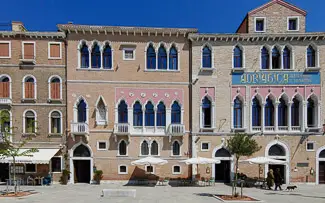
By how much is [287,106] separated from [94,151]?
21247 millimetres

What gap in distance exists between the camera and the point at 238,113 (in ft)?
80.4

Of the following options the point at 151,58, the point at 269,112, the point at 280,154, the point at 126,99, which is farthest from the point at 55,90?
the point at 280,154

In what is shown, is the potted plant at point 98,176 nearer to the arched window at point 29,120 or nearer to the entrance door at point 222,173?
the arched window at point 29,120

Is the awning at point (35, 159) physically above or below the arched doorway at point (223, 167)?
above

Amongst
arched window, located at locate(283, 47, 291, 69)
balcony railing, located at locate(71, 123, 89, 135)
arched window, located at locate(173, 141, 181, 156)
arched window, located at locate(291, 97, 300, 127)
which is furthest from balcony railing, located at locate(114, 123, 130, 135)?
arched window, located at locate(283, 47, 291, 69)

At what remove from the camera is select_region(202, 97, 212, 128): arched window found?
24386mm

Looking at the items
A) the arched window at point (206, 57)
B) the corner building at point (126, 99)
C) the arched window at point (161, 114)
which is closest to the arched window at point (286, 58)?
the arched window at point (206, 57)

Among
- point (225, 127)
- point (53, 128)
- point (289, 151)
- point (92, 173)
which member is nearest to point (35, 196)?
point (92, 173)

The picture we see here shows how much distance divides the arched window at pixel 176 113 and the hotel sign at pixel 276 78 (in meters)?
6.61

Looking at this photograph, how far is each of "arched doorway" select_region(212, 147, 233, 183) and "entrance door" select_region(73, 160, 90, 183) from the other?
13.6 meters

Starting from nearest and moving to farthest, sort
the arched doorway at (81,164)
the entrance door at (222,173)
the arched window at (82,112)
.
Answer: the arched doorway at (81,164), the arched window at (82,112), the entrance door at (222,173)

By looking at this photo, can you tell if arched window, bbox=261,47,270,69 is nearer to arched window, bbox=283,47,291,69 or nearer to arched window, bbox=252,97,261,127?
arched window, bbox=283,47,291,69

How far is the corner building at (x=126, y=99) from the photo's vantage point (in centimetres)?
2356

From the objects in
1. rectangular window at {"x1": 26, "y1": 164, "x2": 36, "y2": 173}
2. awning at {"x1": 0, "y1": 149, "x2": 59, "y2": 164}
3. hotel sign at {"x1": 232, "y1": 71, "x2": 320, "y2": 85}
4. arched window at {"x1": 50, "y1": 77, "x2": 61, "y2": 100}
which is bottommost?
rectangular window at {"x1": 26, "y1": 164, "x2": 36, "y2": 173}
